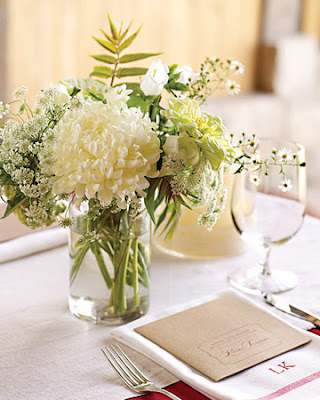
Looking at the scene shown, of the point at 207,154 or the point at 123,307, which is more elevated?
the point at 207,154

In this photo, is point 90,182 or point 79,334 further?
point 79,334

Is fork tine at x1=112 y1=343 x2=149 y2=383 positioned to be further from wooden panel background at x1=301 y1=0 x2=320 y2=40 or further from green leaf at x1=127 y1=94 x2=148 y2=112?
wooden panel background at x1=301 y1=0 x2=320 y2=40

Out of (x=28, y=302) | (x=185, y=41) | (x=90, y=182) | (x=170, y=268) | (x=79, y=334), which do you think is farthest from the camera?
(x=185, y=41)

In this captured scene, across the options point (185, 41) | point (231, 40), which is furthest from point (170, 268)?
point (231, 40)

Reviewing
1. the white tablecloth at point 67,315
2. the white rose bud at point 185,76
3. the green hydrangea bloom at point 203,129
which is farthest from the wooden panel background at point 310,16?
the green hydrangea bloom at point 203,129

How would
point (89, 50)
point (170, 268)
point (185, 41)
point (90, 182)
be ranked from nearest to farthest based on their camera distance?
point (90, 182) → point (170, 268) → point (89, 50) → point (185, 41)

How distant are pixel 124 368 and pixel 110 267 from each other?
163 mm

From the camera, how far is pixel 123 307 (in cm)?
96

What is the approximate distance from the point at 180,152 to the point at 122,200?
95mm

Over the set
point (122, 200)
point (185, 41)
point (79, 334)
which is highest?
point (185, 41)

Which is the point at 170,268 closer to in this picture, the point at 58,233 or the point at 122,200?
the point at 58,233

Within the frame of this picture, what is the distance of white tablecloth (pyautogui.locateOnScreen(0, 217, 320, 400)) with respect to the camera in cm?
82

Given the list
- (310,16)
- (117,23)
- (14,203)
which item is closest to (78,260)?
(14,203)

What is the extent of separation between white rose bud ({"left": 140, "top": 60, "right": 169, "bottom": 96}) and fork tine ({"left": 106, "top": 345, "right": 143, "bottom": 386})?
14.0 inches
